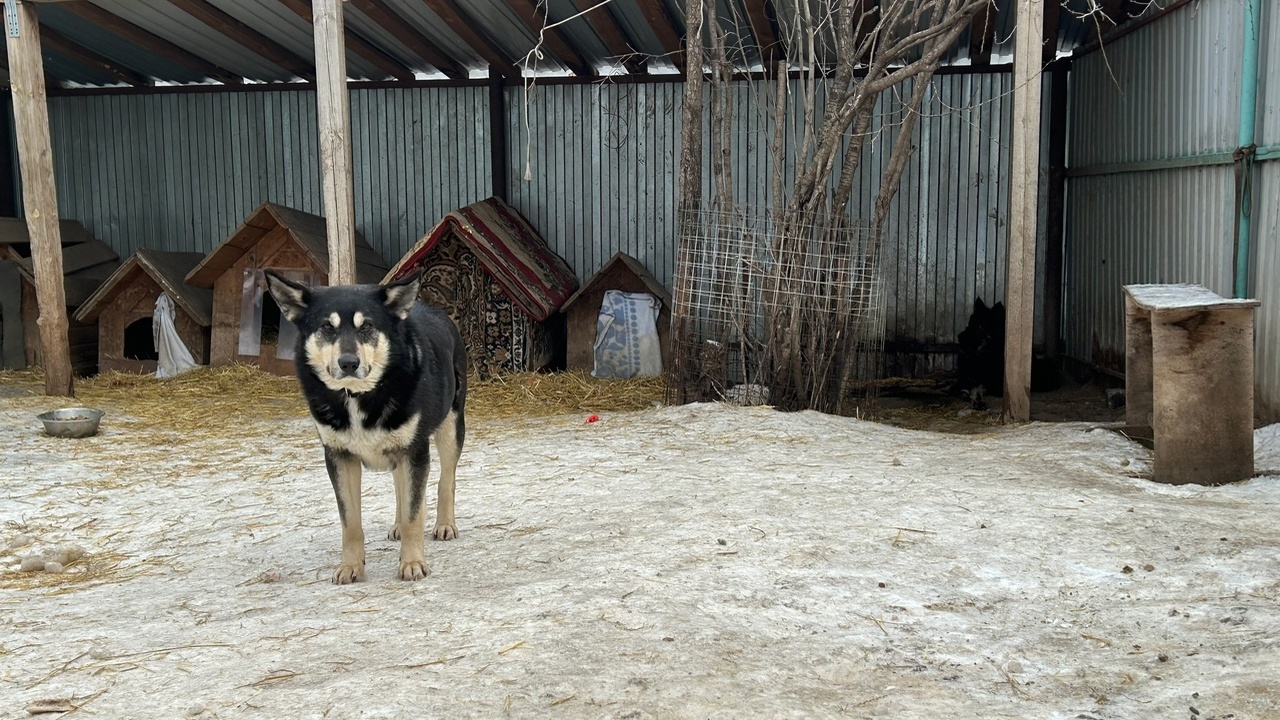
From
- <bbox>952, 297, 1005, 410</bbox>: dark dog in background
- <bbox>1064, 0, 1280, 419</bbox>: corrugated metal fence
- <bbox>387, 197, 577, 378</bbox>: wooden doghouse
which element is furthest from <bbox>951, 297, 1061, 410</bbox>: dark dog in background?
<bbox>387, 197, 577, 378</bbox>: wooden doghouse

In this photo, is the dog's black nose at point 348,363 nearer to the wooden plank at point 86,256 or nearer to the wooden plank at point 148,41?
the wooden plank at point 148,41

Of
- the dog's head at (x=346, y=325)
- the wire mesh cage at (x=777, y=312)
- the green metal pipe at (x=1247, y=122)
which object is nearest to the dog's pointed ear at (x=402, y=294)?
the dog's head at (x=346, y=325)

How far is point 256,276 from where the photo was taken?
402 inches

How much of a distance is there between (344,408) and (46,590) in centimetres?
144

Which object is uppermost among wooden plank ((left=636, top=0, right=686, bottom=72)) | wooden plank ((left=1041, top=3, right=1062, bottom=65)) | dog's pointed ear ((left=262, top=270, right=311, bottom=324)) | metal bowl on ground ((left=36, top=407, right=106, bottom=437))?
wooden plank ((left=636, top=0, right=686, bottom=72))

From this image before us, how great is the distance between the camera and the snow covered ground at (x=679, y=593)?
2791 mm

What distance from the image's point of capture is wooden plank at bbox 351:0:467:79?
8.77m

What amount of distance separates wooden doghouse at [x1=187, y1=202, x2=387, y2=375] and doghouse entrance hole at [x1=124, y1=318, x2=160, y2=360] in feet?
3.69

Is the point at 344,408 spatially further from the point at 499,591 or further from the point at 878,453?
the point at 878,453

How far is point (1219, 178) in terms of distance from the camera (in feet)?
22.1

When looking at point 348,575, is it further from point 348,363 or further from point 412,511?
point 348,363

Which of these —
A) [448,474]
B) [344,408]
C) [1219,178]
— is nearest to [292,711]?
[344,408]

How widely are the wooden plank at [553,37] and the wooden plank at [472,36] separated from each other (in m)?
0.52

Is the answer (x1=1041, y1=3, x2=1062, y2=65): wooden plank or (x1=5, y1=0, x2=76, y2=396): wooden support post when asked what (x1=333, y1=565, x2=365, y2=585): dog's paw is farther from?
(x1=1041, y1=3, x2=1062, y2=65): wooden plank
